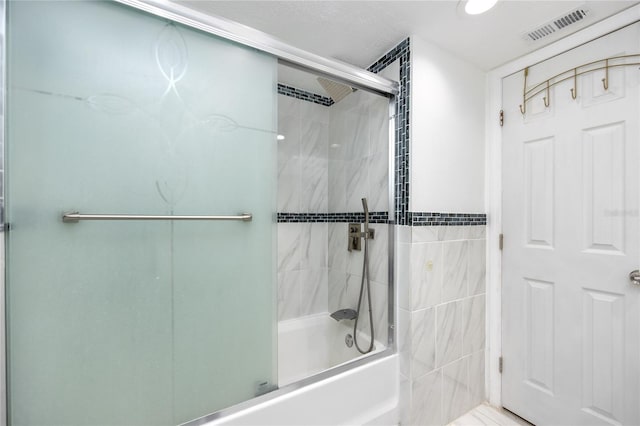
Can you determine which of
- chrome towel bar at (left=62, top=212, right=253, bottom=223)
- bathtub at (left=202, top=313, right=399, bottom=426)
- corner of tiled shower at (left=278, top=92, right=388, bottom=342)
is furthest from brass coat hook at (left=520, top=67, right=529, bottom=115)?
chrome towel bar at (left=62, top=212, right=253, bottom=223)

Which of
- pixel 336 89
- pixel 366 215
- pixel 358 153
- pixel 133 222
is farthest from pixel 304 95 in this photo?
pixel 133 222

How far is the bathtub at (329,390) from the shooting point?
1170 mm

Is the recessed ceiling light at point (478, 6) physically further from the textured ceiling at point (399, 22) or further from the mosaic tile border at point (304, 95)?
the mosaic tile border at point (304, 95)

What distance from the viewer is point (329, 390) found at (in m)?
1.32

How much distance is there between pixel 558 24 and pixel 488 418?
7.24 ft

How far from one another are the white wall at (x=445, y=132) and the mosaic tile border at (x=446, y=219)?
3 cm

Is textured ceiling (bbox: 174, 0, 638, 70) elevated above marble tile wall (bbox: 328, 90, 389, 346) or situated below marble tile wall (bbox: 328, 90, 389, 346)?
above

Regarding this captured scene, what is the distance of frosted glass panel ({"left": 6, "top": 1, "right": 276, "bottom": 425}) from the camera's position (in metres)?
0.83

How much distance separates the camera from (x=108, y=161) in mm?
926

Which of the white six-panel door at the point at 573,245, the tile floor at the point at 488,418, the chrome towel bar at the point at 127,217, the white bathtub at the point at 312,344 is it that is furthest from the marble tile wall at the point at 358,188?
the chrome towel bar at the point at 127,217

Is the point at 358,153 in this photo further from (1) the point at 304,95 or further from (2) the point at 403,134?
(1) the point at 304,95

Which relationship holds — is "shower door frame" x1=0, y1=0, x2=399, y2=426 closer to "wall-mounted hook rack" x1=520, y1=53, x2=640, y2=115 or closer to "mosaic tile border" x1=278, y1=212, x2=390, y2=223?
"mosaic tile border" x1=278, y1=212, x2=390, y2=223

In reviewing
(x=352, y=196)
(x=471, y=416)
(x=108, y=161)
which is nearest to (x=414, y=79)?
(x=352, y=196)

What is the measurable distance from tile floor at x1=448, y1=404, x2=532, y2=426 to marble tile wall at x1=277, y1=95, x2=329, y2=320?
1111mm
